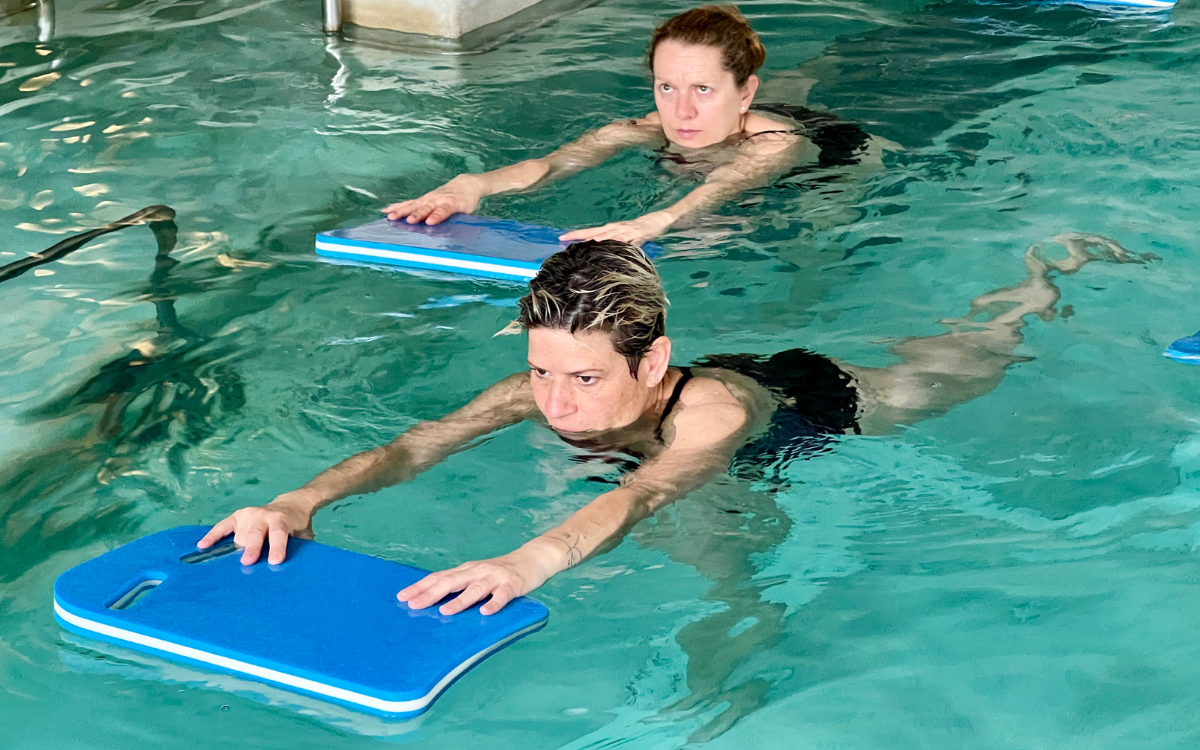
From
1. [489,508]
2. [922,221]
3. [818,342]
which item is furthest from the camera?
[922,221]

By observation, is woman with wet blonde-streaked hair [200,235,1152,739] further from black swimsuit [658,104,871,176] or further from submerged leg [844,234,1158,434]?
black swimsuit [658,104,871,176]

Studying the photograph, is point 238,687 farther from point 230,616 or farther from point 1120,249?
point 1120,249

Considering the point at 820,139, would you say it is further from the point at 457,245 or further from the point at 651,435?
the point at 651,435

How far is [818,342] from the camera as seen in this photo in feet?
14.4

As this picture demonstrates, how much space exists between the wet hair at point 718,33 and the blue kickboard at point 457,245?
965 mm

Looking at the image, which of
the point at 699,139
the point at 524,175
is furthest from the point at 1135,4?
the point at 524,175

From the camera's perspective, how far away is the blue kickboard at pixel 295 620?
2494 mm

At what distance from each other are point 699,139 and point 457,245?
1379 mm

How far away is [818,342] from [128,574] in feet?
8.11

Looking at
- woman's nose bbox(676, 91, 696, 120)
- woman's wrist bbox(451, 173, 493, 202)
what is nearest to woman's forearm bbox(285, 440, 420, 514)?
woman's wrist bbox(451, 173, 493, 202)

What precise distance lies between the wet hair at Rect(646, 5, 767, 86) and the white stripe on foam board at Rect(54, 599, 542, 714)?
3274 mm

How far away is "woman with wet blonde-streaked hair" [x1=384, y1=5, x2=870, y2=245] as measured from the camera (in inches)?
205

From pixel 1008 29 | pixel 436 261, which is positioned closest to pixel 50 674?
pixel 436 261

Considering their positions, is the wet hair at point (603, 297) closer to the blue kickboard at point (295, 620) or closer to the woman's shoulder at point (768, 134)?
the blue kickboard at point (295, 620)
